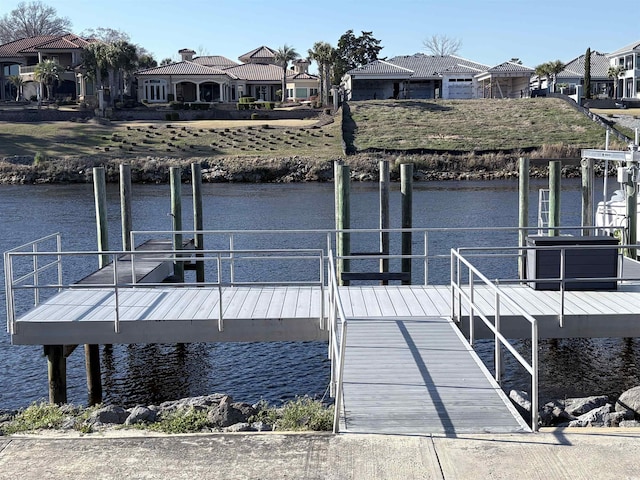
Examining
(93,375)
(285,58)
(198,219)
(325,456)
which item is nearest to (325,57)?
(285,58)

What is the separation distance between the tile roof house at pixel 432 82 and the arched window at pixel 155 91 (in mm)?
19295

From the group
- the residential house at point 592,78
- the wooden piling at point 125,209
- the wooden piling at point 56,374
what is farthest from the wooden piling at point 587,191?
the residential house at point 592,78

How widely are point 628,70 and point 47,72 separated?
61.0 metres

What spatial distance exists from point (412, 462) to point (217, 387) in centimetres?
908

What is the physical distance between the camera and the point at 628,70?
94.1 metres

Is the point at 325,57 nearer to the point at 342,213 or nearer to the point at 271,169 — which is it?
the point at 271,169

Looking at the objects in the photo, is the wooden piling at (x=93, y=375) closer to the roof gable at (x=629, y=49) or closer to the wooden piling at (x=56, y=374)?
the wooden piling at (x=56, y=374)

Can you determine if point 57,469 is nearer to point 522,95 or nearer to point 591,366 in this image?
point 591,366

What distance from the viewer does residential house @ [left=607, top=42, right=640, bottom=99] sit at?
9238 centimetres

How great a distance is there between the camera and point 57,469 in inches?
322

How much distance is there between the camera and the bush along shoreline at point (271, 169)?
65.8 metres

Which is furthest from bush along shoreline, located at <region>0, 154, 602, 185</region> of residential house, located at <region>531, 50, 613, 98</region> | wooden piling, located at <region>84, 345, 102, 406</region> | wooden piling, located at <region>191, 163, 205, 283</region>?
wooden piling, located at <region>84, 345, 102, 406</region>

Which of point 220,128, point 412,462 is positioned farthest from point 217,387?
point 220,128

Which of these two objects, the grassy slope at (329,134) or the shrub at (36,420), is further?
the grassy slope at (329,134)
